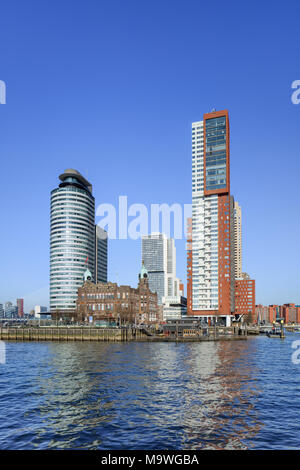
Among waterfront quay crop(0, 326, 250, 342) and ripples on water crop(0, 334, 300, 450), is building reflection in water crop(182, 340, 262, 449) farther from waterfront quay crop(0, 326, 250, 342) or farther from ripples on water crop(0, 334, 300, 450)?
waterfront quay crop(0, 326, 250, 342)

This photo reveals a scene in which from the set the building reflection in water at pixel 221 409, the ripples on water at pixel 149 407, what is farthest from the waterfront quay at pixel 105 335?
the building reflection in water at pixel 221 409

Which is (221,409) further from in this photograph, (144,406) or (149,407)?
(144,406)

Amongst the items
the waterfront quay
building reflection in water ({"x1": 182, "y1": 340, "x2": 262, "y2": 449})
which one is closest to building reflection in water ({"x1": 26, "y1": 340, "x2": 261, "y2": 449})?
building reflection in water ({"x1": 182, "y1": 340, "x2": 262, "y2": 449})

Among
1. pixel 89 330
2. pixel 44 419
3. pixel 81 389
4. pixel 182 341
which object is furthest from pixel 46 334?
pixel 44 419

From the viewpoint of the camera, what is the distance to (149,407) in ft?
170

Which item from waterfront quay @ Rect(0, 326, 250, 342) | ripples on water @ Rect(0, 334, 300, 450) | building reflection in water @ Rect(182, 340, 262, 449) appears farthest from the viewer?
waterfront quay @ Rect(0, 326, 250, 342)

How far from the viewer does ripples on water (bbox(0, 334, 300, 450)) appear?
3925 cm

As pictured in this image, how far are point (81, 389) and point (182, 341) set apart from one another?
10919 centimetres

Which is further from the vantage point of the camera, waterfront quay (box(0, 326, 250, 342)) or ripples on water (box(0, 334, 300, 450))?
waterfront quay (box(0, 326, 250, 342))

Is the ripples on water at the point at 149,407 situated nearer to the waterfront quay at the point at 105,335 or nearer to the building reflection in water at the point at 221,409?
the building reflection in water at the point at 221,409

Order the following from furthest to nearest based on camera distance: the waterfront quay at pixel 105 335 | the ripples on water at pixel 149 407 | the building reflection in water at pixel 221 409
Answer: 1. the waterfront quay at pixel 105 335
2. the ripples on water at pixel 149 407
3. the building reflection in water at pixel 221 409

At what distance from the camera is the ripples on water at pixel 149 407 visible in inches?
1545
